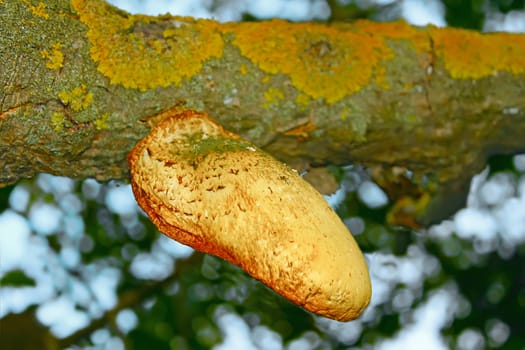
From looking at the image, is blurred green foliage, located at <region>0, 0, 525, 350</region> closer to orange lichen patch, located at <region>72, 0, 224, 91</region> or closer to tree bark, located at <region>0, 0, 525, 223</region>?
tree bark, located at <region>0, 0, 525, 223</region>

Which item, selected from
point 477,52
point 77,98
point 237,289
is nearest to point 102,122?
point 77,98

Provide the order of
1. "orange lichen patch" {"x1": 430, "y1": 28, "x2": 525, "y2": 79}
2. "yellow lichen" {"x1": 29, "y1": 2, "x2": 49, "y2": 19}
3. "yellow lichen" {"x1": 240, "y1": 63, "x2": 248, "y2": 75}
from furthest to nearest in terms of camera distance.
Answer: "orange lichen patch" {"x1": 430, "y1": 28, "x2": 525, "y2": 79} → "yellow lichen" {"x1": 240, "y1": 63, "x2": 248, "y2": 75} → "yellow lichen" {"x1": 29, "y1": 2, "x2": 49, "y2": 19}

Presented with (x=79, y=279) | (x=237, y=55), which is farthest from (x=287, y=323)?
(x=237, y=55)

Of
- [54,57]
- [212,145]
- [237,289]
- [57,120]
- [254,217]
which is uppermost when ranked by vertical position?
[54,57]

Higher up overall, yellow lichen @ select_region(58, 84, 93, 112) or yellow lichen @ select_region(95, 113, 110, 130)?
yellow lichen @ select_region(58, 84, 93, 112)

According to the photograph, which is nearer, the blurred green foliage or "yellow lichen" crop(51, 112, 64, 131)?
"yellow lichen" crop(51, 112, 64, 131)

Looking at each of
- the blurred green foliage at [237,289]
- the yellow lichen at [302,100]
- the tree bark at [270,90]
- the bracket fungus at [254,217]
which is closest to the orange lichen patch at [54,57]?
the tree bark at [270,90]

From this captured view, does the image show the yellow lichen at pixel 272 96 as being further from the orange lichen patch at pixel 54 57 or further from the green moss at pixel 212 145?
the orange lichen patch at pixel 54 57

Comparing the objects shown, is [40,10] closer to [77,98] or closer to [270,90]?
[77,98]

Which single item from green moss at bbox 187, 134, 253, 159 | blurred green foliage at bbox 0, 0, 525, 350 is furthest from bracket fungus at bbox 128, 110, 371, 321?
blurred green foliage at bbox 0, 0, 525, 350
